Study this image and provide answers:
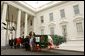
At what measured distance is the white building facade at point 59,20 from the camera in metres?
15.1

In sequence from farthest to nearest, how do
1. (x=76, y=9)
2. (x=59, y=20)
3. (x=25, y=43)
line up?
(x=59, y=20) → (x=76, y=9) → (x=25, y=43)

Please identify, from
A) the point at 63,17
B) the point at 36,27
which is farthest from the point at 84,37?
the point at 36,27

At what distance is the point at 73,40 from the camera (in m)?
15.6

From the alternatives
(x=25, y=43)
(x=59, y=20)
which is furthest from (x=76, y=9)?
(x=25, y=43)

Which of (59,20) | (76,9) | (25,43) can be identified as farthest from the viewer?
(59,20)

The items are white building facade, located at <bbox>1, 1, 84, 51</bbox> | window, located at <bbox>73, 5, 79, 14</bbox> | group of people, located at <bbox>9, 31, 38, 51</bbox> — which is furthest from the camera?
window, located at <bbox>73, 5, 79, 14</bbox>

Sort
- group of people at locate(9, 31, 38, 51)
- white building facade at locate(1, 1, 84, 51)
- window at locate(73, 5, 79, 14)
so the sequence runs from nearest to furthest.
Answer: group of people at locate(9, 31, 38, 51)
white building facade at locate(1, 1, 84, 51)
window at locate(73, 5, 79, 14)

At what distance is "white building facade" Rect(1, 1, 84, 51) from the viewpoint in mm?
15055

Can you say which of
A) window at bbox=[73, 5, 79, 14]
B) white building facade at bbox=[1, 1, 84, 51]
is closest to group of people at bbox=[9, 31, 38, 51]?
white building facade at bbox=[1, 1, 84, 51]

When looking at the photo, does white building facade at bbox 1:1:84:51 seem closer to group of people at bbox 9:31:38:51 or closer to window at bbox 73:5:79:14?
window at bbox 73:5:79:14

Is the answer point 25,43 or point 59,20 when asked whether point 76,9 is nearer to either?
point 59,20

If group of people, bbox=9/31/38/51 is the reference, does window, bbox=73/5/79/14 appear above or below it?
above

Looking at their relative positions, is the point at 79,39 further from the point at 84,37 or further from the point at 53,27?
the point at 53,27

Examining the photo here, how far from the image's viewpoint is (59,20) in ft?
59.5
